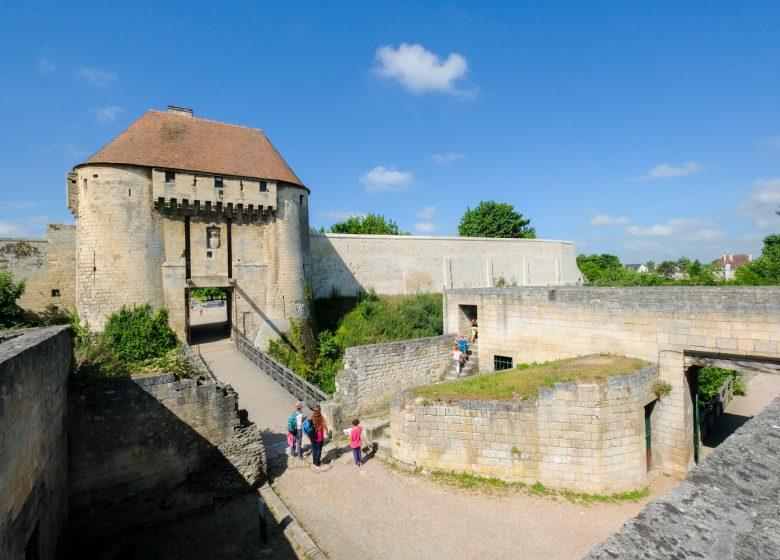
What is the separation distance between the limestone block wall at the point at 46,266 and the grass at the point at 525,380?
16442 millimetres

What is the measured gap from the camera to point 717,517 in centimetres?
179

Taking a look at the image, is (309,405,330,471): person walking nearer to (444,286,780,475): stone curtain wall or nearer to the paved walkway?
the paved walkway

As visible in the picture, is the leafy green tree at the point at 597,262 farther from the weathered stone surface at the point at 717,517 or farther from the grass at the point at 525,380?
the weathered stone surface at the point at 717,517

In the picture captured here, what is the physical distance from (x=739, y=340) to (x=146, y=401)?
11791 mm

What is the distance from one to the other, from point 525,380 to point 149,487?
7.49 meters

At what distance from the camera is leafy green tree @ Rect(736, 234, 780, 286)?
23.1 m

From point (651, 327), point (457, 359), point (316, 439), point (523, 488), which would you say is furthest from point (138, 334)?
point (651, 327)

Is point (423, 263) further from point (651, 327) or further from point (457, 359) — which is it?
point (651, 327)

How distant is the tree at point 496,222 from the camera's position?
1606 inches

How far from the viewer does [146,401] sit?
670cm

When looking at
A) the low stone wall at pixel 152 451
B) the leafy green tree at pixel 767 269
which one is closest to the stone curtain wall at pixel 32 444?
the low stone wall at pixel 152 451

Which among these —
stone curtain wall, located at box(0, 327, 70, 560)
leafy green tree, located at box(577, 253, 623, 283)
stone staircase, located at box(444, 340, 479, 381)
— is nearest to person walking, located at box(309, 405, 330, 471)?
stone curtain wall, located at box(0, 327, 70, 560)

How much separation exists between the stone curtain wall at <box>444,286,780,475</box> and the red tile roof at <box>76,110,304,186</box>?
1148 centimetres

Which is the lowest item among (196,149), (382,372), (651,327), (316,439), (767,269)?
(316,439)
